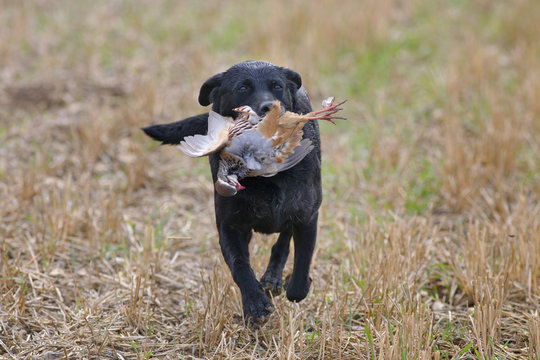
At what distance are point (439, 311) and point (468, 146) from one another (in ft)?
8.76

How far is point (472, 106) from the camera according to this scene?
7.16 meters

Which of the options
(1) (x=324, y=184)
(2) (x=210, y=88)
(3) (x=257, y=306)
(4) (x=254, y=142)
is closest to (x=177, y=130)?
(2) (x=210, y=88)

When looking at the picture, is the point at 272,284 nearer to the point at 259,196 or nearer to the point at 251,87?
the point at 259,196

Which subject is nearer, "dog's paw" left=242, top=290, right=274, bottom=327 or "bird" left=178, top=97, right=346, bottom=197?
"bird" left=178, top=97, right=346, bottom=197

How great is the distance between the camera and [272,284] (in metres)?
3.73

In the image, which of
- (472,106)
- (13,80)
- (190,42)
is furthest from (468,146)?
(13,80)

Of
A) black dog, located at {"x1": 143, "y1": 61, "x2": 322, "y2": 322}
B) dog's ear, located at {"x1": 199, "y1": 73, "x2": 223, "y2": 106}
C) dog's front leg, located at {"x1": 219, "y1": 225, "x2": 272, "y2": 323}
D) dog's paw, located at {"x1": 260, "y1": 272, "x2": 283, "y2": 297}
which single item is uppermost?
dog's ear, located at {"x1": 199, "y1": 73, "x2": 223, "y2": 106}

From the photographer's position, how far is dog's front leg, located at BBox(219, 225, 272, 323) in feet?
10.5

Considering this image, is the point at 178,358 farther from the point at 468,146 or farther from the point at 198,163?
the point at 468,146

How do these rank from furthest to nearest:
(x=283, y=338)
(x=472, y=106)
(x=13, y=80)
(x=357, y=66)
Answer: (x=357, y=66), (x=13, y=80), (x=472, y=106), (x=283, y=338)

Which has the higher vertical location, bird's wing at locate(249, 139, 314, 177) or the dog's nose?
the dog's nose

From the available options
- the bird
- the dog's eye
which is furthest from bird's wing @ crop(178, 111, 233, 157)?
the dog's eye

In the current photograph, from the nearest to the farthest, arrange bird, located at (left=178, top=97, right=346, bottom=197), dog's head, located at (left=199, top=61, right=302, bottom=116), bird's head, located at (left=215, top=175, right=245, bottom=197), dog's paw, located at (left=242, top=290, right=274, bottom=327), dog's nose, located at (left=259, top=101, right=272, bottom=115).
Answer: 1. bird's head, located at (left=215, top=175, right=245, bottom=197)
2. bird, located at (left=178, top=97, right=346, bottom=197)
3. dog's nose, located at (left=259, top=101, right=272, bottom=115)
4. dog's paw, located at (left=242, top=290, right=274, bottom=327)
5. dog's head, located at (left=199, top=61, right=302, bottom=116)

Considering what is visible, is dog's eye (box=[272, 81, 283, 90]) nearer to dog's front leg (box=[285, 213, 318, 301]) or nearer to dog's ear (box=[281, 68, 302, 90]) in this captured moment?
dog's ear (box=[281, 68, 302, 90])
